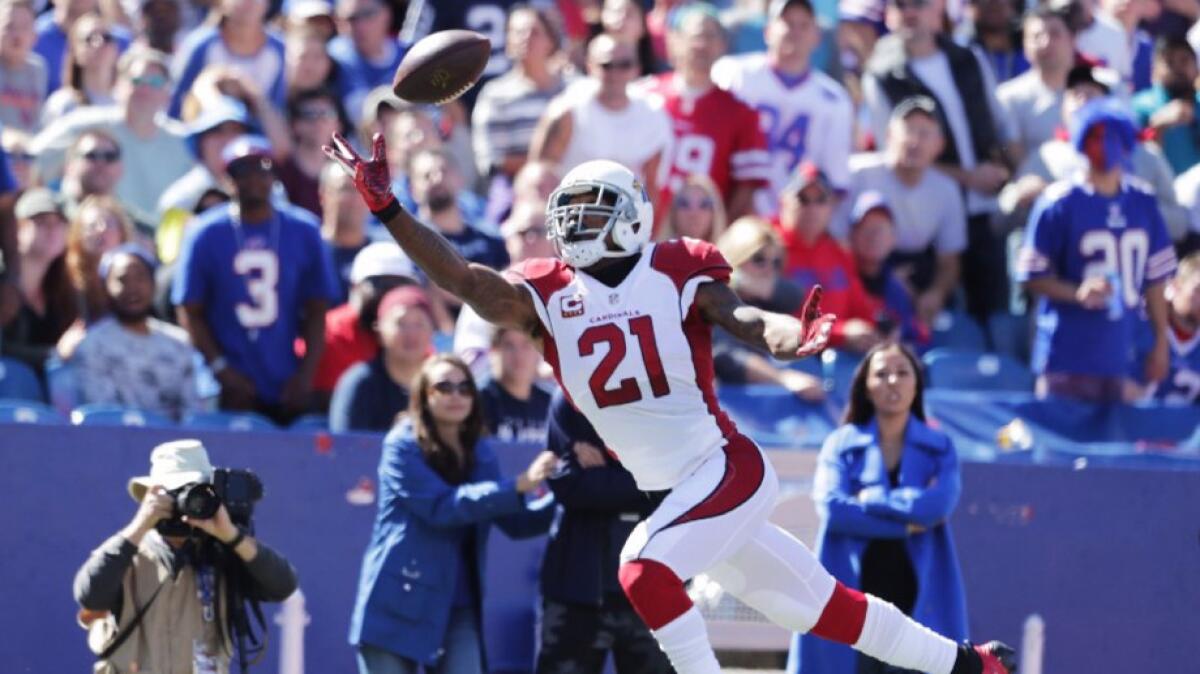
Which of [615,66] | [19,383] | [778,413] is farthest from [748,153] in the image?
[19,383]

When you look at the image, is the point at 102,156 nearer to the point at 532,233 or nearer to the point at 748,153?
the point at 532,233

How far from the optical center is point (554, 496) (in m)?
8.38

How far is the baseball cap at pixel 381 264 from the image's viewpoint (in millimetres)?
9930

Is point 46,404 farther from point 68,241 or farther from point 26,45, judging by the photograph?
point 26,45

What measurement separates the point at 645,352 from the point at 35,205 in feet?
13.0

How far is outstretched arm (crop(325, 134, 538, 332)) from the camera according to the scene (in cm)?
685

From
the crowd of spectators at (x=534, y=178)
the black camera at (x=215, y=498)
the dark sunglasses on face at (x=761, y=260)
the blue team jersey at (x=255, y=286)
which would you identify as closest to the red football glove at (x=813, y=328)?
the black camera at (x=215, y=498)

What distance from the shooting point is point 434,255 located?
698cm

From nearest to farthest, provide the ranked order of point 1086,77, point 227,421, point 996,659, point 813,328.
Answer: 1. point 813,328
2. point 996,659
3. point 227,421
4. point 1086,77

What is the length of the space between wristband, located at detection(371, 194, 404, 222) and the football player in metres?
0.03

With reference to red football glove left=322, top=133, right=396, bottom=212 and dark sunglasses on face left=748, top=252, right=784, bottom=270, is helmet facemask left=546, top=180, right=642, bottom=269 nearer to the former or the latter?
red football glove left=322, top=133, right=396, bottom=212

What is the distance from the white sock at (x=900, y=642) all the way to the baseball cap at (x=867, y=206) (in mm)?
3966

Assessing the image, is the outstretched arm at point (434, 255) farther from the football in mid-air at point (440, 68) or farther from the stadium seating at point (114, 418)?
the stadium seating at point (114, 418)

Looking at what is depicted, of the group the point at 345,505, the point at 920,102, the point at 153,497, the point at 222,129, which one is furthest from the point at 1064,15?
the point at 153,497
